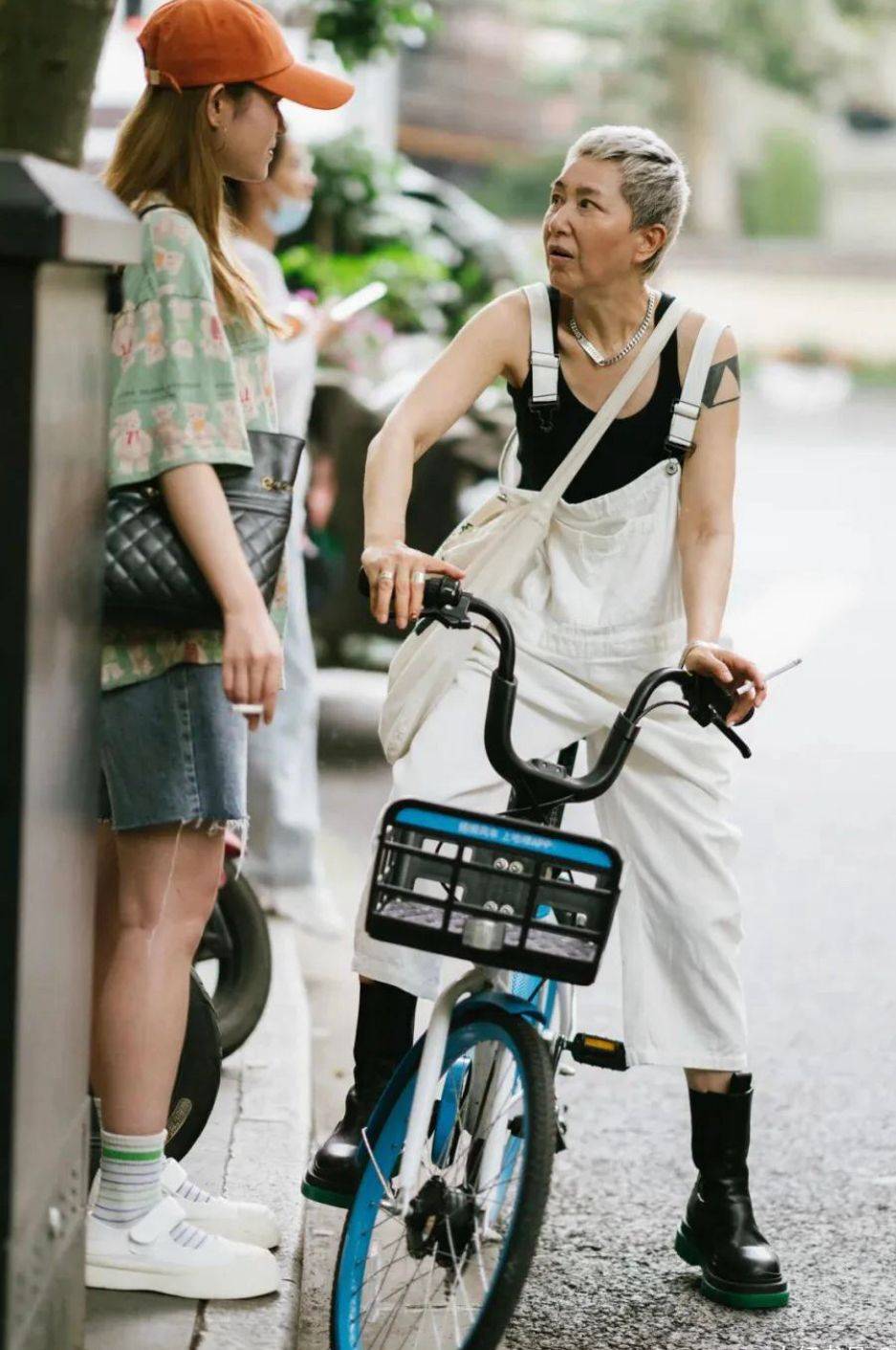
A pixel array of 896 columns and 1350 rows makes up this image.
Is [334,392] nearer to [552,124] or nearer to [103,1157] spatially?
[103,1157]

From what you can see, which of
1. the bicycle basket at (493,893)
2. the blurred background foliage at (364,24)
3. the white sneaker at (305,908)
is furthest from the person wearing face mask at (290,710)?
the bicycle basket at (493,893)

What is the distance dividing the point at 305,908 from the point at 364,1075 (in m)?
2.47

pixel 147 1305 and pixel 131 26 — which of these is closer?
pixel 147 1305

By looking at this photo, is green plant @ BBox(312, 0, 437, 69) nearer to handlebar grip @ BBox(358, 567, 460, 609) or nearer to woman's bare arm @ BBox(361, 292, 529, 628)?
woman's bare arm @ BBox(361, 292, 529, 628)

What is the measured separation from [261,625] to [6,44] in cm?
198

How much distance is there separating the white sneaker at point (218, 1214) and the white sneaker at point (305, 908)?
2495 millimetres

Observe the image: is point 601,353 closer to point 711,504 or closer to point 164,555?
point 711,504

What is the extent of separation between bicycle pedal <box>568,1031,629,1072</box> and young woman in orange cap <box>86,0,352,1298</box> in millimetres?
631

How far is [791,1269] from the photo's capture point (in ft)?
13.4

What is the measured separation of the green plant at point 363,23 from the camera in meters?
8.74

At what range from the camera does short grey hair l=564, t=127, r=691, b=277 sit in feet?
12.1

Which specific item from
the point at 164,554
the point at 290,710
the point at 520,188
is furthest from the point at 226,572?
the point at 520,188

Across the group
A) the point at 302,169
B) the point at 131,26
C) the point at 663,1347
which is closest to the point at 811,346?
the point at 131,26

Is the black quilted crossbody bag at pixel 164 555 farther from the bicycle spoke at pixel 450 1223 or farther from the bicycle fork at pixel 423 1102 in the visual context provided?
the bicycle spoke at pixel 450 1223
